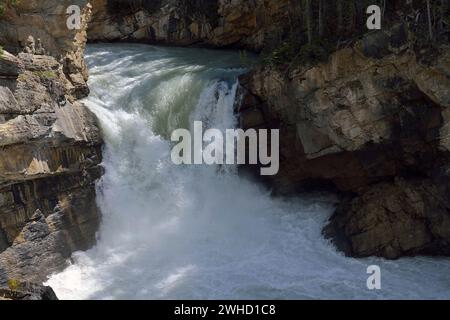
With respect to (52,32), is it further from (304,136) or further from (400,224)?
(400,224)

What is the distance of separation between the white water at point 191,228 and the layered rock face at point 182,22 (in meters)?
6.48

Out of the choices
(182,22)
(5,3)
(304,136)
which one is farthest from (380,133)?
(182,22)

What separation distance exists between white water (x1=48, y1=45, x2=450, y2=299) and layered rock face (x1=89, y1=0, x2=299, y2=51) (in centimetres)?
648

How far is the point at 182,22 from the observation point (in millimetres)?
25703

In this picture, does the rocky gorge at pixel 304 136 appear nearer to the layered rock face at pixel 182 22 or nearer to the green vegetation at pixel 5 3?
the green vegetation at pixel 5 3

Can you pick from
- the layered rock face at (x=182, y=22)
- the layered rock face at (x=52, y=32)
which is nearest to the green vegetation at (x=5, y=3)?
the layered rock face at (x=52, y=32)

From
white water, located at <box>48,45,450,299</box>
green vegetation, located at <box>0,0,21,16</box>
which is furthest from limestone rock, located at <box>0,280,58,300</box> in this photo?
green vegetation, located at <box>0,0,21,16</box>

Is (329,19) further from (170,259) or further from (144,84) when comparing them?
(170,259)

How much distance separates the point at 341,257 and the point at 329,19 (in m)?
6.80

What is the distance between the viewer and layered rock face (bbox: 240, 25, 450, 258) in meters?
14.5

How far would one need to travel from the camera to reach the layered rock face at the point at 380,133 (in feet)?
47.5

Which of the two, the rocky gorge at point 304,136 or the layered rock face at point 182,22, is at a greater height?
the layered rock face at point 182,22

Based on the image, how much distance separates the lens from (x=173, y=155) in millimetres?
16344
